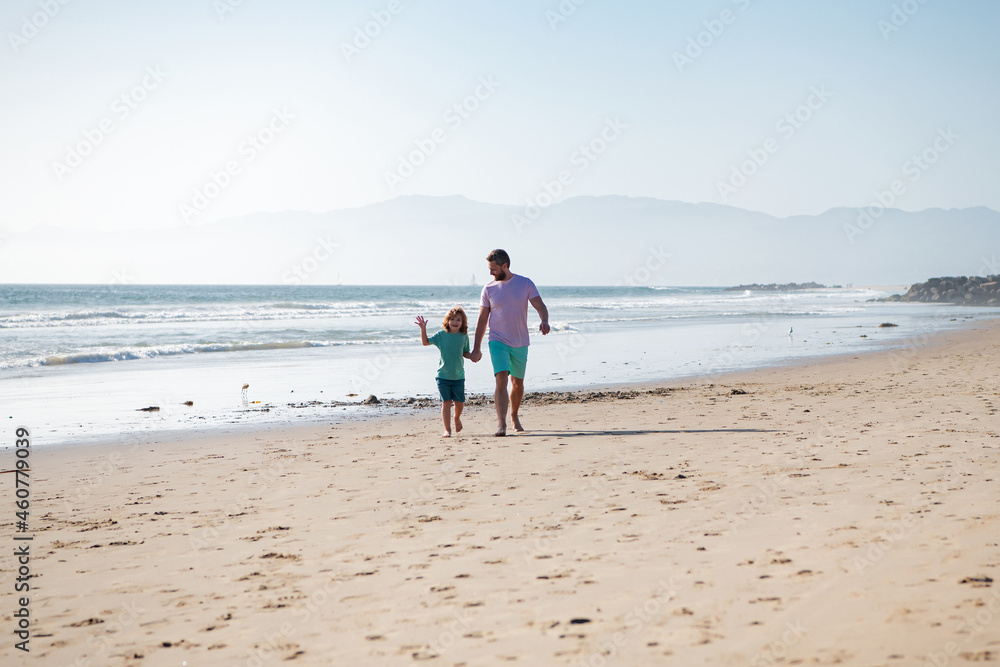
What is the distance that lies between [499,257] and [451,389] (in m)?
1.57

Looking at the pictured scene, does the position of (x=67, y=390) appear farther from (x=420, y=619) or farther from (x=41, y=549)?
(x=420, y=619)

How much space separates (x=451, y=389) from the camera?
813 cm

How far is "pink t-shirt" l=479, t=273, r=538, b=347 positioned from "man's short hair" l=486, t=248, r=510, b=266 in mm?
179

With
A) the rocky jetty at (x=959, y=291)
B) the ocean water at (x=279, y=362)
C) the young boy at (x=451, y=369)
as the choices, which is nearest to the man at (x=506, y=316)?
the young boy at (x=451, y=369)

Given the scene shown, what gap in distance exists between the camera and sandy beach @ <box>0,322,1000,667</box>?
2943 mm

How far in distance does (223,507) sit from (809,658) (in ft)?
13.6

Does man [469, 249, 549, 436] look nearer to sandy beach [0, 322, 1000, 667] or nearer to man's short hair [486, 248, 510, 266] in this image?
man's short hair [486, 248, 510, 266]

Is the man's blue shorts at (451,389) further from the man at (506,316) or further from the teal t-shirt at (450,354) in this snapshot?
the man at (506,316)

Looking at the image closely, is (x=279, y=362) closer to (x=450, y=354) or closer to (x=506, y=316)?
(x=450, y=354)

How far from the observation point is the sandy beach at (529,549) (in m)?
2.94

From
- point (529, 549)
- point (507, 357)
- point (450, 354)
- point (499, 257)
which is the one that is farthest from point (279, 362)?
point (529, 549)

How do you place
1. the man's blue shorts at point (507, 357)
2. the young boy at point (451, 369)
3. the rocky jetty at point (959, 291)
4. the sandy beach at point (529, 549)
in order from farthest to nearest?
the rocky jetty at point (959, 291) → the young boy at point (451, 369) → the man's blue shorts at point (507, 357) → the sandy beach at point (529, 549)

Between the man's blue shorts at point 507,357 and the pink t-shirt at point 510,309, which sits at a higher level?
the pink t-shirt at point 510,309

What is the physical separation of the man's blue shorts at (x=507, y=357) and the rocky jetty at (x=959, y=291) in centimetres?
5379
